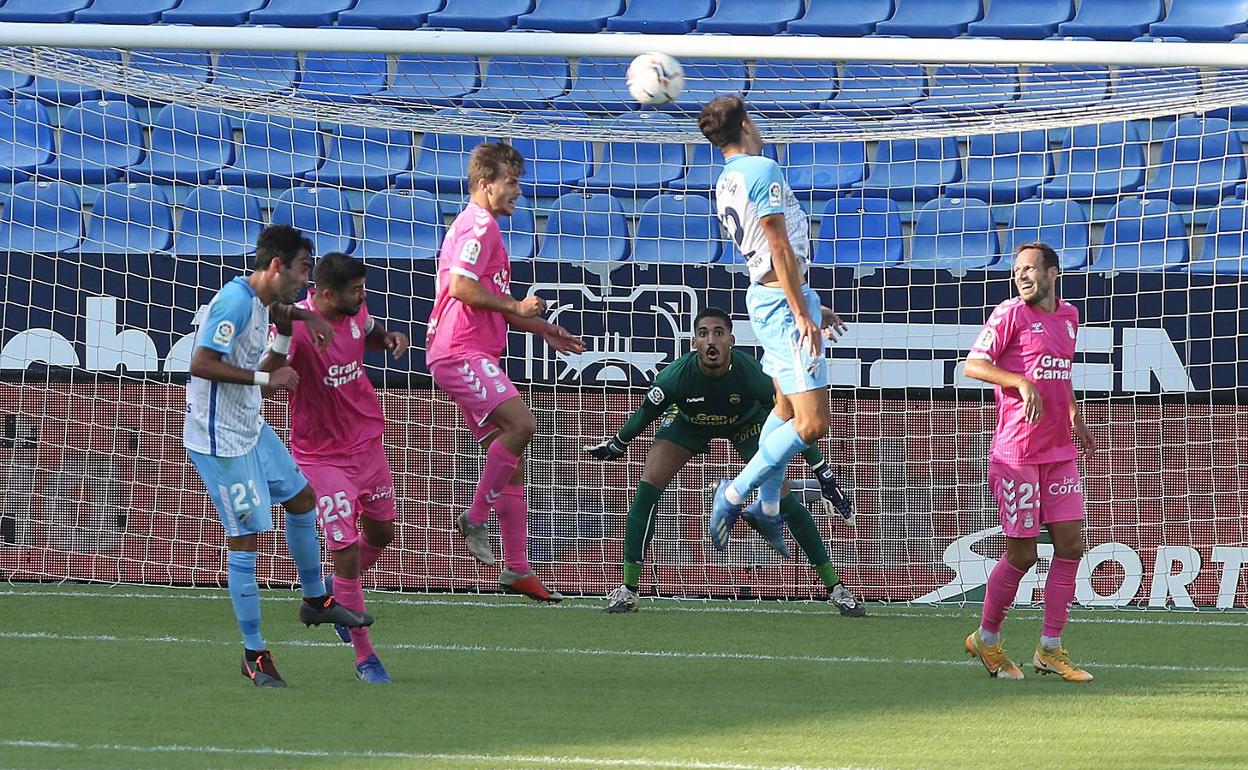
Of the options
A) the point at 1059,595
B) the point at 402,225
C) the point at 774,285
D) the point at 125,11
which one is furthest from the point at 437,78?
the point at 1059,595

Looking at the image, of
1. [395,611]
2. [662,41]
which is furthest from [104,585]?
[662,41]

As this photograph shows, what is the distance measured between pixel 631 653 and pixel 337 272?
6.85 ft

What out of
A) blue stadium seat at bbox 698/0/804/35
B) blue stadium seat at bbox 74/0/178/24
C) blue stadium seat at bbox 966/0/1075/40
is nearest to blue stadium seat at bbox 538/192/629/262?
blue stadium seat at bbox 698/0/804/35

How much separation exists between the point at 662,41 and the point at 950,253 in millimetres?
3782

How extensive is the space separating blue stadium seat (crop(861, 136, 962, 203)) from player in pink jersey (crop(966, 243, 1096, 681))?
17.6 feet

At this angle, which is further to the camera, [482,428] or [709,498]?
[709,498]

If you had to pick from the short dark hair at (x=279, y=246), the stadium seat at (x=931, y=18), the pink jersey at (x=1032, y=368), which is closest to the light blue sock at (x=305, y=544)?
the short dark hair at (x=279, y=246)

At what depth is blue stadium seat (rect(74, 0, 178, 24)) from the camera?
43.9ft

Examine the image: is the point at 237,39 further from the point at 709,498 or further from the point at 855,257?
the point at 855,257

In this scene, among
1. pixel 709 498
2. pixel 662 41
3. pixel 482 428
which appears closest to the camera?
pixel 482 428

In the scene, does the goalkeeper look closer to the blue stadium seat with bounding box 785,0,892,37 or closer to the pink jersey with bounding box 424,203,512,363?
the pink jersey with bounding box 424,203,512,363

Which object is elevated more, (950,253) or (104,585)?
(950,253)

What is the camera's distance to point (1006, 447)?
20.6ft

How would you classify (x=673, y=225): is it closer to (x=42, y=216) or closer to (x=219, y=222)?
(x=219, y=222)
